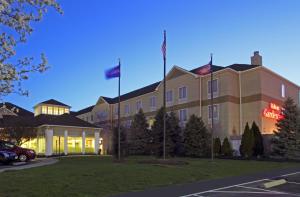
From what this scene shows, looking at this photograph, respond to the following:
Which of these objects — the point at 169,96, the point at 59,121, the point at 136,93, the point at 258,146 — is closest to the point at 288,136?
the point at 258,146

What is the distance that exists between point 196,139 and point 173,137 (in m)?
4.17

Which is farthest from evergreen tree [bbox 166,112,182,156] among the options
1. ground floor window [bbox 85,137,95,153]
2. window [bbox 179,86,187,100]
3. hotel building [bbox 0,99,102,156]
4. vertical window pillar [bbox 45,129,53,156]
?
vertical window pillar [bbox 45,129,53,156]

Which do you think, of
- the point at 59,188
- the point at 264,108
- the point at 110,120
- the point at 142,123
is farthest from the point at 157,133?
the point at 59,188

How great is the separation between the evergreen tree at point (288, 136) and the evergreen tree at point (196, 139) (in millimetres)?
7590

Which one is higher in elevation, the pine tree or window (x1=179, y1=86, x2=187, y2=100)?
window (x1=179, y1=86, x2=187, y2=100)

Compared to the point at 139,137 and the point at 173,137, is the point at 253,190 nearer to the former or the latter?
the point at 173,137

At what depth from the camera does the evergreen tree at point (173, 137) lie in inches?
1752

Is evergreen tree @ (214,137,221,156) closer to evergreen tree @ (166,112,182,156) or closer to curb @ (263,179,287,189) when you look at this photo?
evergreen tree @ (166,112,182,156)

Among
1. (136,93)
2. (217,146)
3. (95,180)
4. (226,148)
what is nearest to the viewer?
(95,180)

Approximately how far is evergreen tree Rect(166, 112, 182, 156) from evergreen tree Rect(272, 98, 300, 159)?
453 inches

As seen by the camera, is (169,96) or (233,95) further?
(169,96)

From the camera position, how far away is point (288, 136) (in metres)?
35.5

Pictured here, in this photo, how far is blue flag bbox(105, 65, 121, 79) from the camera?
31.7 metres

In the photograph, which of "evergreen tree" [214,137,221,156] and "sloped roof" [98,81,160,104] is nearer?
"evergreen tree" [214,137,221,156]
